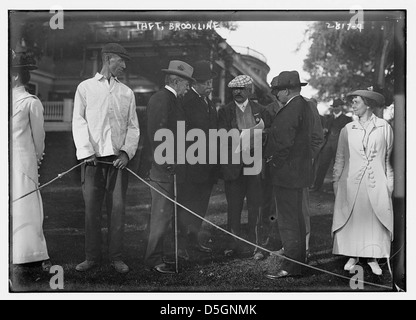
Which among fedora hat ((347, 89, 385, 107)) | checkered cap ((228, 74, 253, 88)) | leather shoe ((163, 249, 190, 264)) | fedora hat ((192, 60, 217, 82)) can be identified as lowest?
leather shoe ((163, 249, 190, 264))

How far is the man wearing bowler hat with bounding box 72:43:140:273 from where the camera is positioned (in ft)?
16.4

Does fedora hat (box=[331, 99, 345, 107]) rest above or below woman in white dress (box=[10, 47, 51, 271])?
above

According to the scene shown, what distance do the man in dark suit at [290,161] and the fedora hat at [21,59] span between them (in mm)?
1975

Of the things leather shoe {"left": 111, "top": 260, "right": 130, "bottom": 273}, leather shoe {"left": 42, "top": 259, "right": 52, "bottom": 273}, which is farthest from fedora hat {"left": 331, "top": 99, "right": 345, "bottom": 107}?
leather shoe {"left": 42, "top": 259, "right": 52, "bottom": 273}

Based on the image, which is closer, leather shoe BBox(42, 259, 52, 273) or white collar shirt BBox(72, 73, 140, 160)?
white collar shirt BBox(72, 73, 140, 160)

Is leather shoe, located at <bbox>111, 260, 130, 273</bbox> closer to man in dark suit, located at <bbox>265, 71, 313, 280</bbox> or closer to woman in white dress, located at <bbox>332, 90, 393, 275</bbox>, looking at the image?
man in dark suit, located at <bbox>265, 71, 313, 280</bbox>

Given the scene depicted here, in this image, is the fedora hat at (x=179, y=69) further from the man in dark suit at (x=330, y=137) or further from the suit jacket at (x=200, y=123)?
the man in dark suit at (x=330, y=137)

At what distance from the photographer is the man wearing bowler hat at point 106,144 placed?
499 centimetres

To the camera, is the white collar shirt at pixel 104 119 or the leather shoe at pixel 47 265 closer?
the white collar shirt at pixel 104 119

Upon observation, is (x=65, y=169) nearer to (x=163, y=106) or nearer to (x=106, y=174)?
(x=106, y=174)

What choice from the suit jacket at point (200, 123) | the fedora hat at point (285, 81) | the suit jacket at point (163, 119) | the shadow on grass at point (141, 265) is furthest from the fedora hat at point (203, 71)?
the shadow on grass at point (141, 265)

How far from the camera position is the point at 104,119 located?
16.4 ft

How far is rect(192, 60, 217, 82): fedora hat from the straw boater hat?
3.88ft

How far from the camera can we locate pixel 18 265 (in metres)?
5.10
